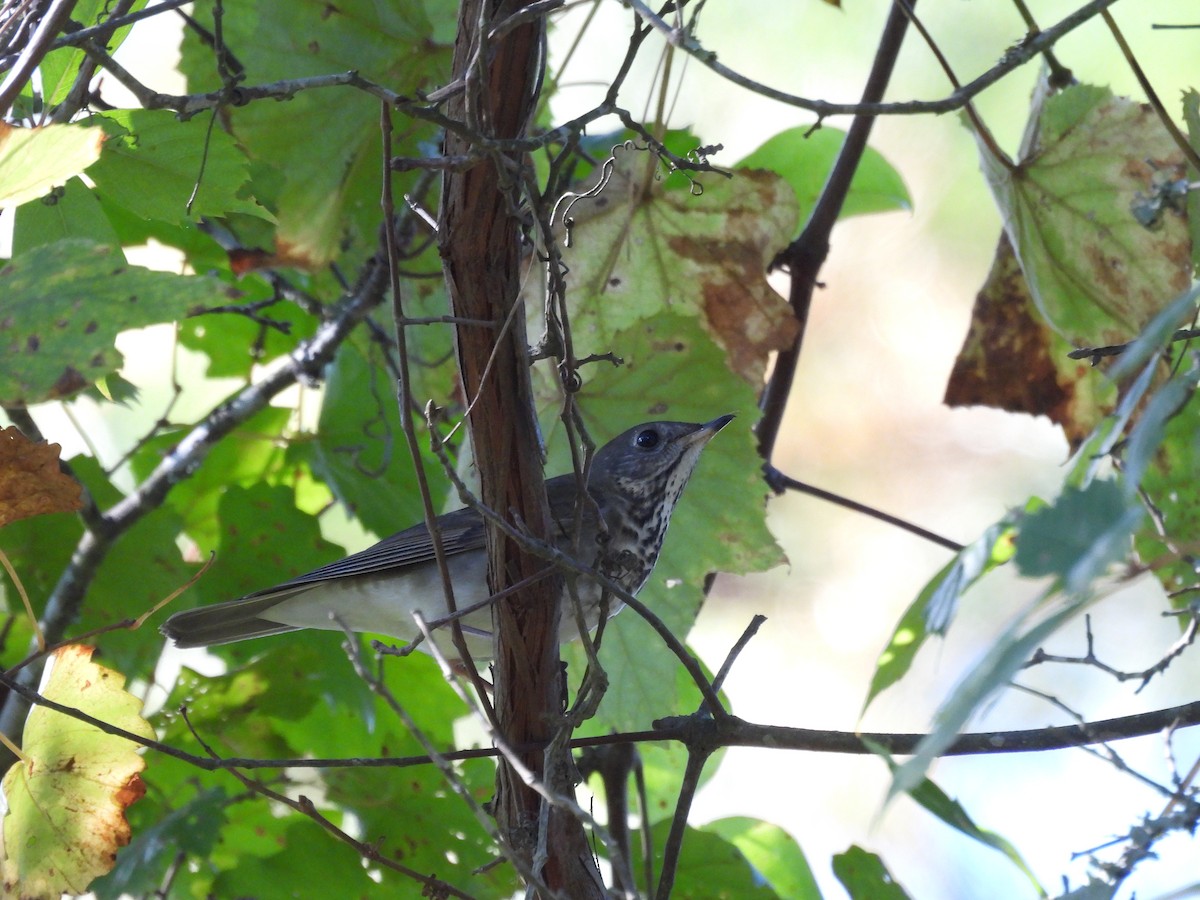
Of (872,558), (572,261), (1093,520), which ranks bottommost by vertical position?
(1093,520)

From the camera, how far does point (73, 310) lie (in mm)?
1354

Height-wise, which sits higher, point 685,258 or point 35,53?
point 685,258

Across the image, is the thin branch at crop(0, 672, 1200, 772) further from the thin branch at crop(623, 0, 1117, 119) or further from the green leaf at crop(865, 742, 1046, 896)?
the thin branch at crop(623, 0, 1117, 119)

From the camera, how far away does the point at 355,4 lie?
2773 millimetres

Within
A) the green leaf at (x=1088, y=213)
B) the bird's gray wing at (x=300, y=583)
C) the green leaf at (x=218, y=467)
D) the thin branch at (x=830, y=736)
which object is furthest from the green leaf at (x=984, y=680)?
the green leaf at (x=218, y=467)

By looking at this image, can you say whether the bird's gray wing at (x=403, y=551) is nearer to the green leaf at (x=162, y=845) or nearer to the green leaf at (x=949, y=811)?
the green leaf at (x=162, y=845)

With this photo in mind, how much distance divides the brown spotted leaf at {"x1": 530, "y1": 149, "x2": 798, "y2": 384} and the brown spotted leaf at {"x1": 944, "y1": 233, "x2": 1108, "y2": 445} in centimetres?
57

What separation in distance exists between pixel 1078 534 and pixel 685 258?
189cm

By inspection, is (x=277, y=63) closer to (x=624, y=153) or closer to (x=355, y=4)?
(x=355, y=4)

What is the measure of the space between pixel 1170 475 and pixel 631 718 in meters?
1.18

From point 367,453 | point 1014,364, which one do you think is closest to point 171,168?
point 367,453

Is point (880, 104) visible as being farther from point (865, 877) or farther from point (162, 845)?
point (162, 845)

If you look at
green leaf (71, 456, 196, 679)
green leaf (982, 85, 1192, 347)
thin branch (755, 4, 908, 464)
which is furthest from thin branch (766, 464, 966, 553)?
green leaf (71, 456, 196, 679)

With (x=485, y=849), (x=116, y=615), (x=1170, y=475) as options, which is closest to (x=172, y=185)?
(x=116, y=615)
